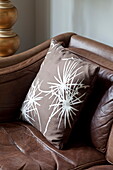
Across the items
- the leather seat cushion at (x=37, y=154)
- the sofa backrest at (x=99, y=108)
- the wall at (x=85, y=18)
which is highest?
the wall at (x=85, y=18)

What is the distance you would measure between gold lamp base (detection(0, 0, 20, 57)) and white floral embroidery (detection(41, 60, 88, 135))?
2.23 ft

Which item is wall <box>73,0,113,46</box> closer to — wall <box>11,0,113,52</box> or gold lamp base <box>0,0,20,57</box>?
wall <box>11,0,113,52</box>

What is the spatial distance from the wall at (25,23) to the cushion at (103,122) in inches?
56.9

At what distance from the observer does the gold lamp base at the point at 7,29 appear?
6.98 ft

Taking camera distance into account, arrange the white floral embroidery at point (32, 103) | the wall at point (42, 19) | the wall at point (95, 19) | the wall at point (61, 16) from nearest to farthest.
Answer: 1. the white floral embroidery at point (32, 103)
2. the wall at point (95, 19)
3. the wall at point (61, 16)
4. the wall at point (42, 19)

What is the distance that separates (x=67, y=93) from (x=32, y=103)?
0.84 feet

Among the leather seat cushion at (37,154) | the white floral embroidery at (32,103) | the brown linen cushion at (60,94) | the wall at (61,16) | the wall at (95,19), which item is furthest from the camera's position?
the wall at (61,16)

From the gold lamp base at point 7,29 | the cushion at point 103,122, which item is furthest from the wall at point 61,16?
the cushion at point 103,122

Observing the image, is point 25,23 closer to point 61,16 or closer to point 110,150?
point 61,16

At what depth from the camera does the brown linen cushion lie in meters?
1.56

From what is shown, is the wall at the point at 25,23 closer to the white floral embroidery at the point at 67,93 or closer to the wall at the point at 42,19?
the wall at the point at 42,19

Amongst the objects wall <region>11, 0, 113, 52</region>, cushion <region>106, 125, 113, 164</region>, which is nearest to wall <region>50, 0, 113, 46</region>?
wall <region>11, 0, 113, 52</region>

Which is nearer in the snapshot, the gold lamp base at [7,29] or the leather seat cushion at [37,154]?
the leather seat cushion at [37,154]

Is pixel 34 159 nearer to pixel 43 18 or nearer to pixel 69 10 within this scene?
pixel 69 10
